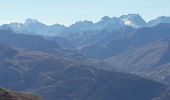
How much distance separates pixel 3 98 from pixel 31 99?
1209cm

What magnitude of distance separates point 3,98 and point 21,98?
27.2ft

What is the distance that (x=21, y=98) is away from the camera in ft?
639

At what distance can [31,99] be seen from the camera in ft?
627

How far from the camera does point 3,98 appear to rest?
19075 cm

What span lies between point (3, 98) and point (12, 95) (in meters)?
4.84

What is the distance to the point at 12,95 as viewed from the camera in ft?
637

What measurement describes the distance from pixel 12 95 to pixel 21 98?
4.17 metres

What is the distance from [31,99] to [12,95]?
9.39m
